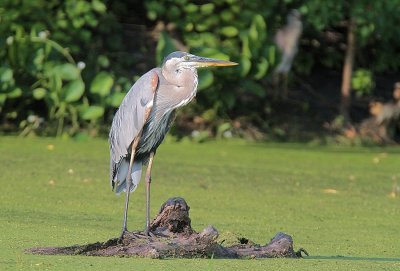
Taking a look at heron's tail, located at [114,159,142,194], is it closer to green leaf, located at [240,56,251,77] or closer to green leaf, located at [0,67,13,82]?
green leaf, located at [0,67,13,82]

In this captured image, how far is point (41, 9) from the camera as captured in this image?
1015 centimetres

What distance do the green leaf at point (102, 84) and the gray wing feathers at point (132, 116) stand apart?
4573mm

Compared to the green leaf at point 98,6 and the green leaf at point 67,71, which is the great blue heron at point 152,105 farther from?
the green leaf at point 98,6

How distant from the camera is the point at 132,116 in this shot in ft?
16.9

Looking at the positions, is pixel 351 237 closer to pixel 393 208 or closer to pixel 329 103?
pixel 393 208

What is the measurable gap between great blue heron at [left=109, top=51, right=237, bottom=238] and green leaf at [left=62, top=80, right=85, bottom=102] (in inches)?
176

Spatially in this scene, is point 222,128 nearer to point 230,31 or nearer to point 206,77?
point 206,77

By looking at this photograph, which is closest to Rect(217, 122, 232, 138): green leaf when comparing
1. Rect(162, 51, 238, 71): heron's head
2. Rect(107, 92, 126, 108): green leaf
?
Rect(107, 92, 126, 108): green leaf

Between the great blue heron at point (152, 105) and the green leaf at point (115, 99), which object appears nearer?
the great blue heron at point (152, 105)

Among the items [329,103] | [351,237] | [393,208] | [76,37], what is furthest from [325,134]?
[351,237]

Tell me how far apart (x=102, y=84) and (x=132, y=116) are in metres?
4.76

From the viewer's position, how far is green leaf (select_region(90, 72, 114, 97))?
9820 mm

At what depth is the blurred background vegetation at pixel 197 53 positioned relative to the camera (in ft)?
32.4

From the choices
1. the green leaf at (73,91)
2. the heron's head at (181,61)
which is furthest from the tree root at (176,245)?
the green leaf at (73,91)
